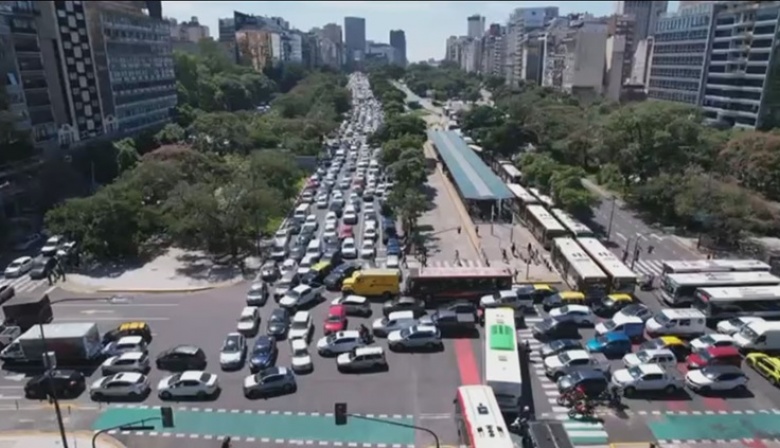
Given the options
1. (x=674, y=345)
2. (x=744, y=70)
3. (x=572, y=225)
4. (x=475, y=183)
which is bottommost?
(x=674, y=345)

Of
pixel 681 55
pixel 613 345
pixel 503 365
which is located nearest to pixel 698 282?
pixel 613 345

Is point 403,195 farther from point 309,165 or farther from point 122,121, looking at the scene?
point 122,121

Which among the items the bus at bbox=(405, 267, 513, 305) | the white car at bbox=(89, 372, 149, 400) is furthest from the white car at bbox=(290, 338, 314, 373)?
the bus at bbox=(405, 267, 513, 305)

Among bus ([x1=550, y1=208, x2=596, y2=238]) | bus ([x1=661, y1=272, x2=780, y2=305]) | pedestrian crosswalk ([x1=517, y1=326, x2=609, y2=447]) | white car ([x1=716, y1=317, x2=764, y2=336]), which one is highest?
bus ([x1=550, y1=208, x2=596, y2=238])

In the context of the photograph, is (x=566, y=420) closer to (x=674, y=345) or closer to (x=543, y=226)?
(x=674, y=345)

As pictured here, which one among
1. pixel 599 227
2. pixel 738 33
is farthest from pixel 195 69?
pixel 738 33

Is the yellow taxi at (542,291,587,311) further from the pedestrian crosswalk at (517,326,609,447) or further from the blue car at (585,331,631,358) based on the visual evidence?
the pedestrian crosswalk at (517,326,609,447)

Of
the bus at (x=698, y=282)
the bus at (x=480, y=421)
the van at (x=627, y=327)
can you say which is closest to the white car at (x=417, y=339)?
the bus at (x=480, y=421)
